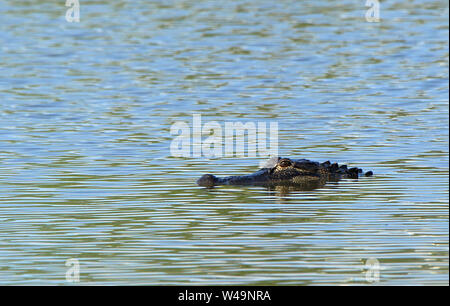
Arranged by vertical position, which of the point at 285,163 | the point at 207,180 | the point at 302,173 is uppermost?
the point at 285,163

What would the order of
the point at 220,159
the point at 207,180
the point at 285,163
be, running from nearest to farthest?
the point at 207,180, the point at 285,163, the point at 220,159

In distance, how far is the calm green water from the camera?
40.4 ft

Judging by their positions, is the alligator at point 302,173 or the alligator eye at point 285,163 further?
the alligator eye at point 285,163

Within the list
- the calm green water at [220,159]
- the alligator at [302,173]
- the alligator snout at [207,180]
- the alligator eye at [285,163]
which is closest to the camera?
the calm green water at [220,159]

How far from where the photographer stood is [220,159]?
19469 mm

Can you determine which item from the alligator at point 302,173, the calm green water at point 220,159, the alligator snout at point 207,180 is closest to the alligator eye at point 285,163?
the alligator at point 302,173

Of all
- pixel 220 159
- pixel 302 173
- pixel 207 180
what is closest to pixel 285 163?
pixel 302 173

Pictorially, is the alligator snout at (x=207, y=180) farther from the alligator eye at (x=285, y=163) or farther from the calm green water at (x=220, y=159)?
the alligator eye at (x=285, y=163)

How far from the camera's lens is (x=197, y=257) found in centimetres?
1230

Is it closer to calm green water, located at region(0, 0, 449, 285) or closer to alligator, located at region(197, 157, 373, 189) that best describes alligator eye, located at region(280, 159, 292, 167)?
alligator, located at region(197, 157, 373, 189)

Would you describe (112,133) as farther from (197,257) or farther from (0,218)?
(197,257)

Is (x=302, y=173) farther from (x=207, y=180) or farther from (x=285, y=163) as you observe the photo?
(x=207, y=180)

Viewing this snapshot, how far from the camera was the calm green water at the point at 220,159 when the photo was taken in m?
12.3
